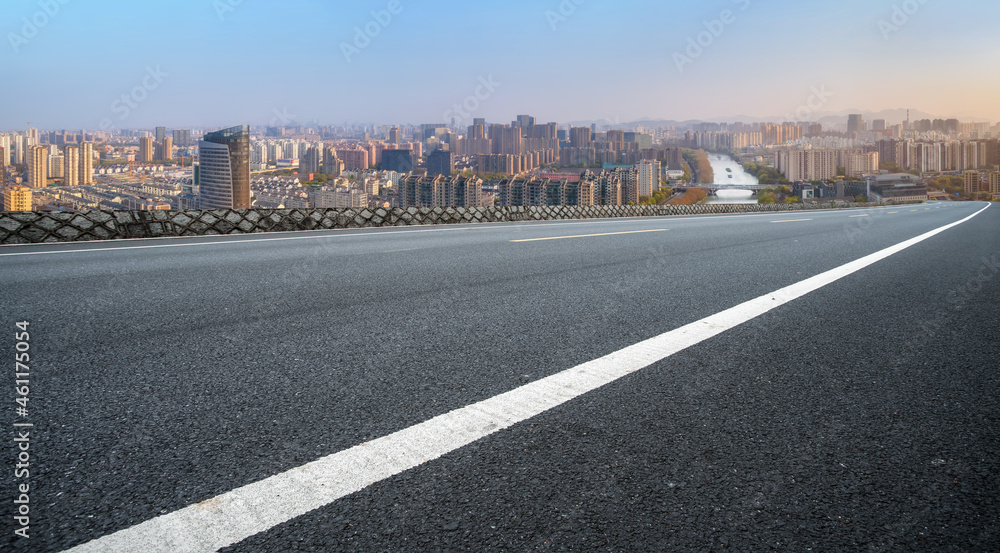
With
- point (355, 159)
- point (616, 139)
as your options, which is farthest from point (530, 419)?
point (616, 139)

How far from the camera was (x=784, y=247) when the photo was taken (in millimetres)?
9602

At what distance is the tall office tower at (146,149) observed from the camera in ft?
135

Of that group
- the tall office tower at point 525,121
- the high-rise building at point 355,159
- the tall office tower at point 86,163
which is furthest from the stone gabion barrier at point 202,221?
the tall office tower at point 525,121

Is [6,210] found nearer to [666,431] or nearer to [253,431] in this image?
[253,431]

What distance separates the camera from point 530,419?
235 cm

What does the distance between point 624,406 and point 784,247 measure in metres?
8.23

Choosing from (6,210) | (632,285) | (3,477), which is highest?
(6,210)

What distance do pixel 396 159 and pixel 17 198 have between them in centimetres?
4070

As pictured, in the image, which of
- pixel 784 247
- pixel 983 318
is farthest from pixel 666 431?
pixel 784 247

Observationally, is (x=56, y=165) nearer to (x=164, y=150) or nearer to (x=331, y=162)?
(x=164, y=150)

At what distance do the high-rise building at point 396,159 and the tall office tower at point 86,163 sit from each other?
2671cm

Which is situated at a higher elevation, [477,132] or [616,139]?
[616,139]

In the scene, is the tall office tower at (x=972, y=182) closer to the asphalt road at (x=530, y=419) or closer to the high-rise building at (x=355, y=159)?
the high-rise building at (x=355, y=159)

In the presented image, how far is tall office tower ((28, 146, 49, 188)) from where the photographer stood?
1888 centimetres
